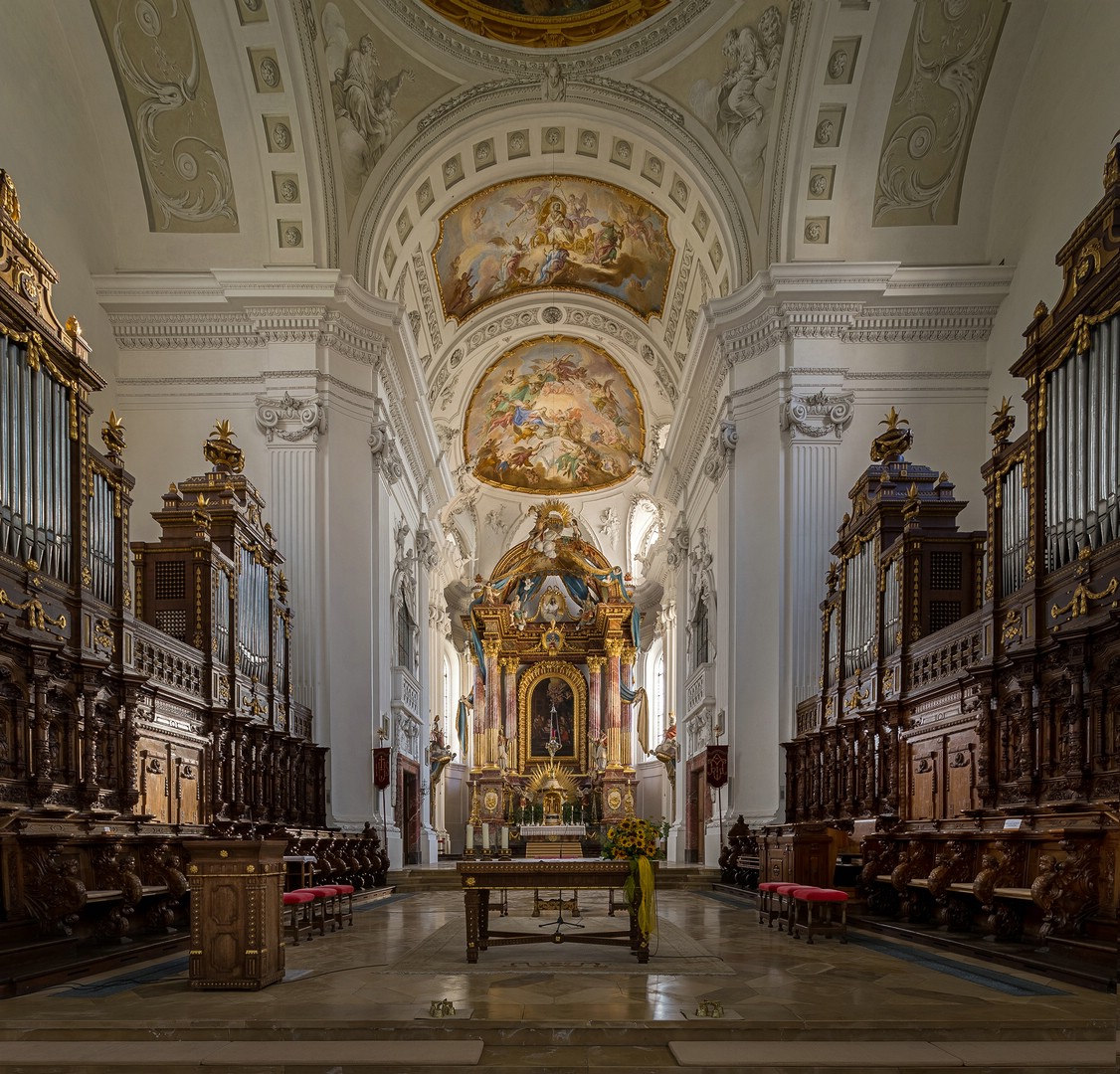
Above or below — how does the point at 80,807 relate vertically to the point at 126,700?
below

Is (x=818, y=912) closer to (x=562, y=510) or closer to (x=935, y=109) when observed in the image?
(x=935, y=109)

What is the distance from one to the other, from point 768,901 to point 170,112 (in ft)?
45.0

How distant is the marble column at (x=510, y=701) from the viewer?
33.6 metres

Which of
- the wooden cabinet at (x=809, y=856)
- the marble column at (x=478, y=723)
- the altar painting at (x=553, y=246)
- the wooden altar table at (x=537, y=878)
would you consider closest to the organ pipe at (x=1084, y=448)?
the wooden cabinet at (x=809, y=856)

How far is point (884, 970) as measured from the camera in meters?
7.21

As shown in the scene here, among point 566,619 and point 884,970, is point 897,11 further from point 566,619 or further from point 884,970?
point 566,619

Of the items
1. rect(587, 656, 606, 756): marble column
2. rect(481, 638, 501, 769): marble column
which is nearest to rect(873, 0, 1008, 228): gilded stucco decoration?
rect(587, 656, 606, 756): marble column

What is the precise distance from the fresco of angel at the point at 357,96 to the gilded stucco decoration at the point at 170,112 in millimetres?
1867

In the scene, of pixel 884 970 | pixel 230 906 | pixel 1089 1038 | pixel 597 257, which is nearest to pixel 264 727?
pixel 230 906

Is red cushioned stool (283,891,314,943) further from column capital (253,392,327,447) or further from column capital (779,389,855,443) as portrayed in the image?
column capital (779,389,855,443)

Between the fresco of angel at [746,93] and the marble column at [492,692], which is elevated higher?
the fresco of angel at [746,93]

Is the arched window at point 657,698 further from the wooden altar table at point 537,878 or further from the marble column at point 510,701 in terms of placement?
the wooden altar table at point 537,878

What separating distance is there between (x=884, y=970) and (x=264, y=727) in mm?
8480

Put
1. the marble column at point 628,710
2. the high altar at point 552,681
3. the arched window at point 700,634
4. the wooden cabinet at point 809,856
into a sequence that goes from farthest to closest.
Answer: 1. the marble column at point 628,710
2. the high altar at point 552,681
3. the arched window at point 700,634
4. the wooden cabinet at point 809,856
